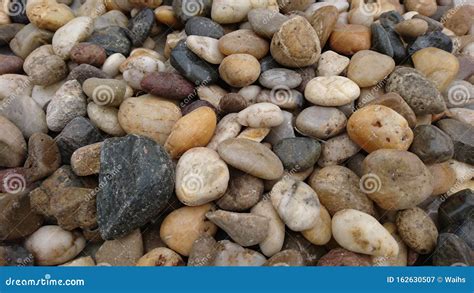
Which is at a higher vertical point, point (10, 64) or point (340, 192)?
point (340, 192)

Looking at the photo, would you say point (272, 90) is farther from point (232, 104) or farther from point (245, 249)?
point (245, 249)

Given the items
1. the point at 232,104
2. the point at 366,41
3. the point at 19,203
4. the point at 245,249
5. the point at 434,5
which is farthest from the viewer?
the point at 434,5

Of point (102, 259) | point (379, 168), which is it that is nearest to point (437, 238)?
point (379, 168)

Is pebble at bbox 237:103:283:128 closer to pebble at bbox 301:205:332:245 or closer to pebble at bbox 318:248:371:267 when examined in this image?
pebble at bbox 301:205:332:245

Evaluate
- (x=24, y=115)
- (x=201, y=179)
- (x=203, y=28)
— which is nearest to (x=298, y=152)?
(x=201, y=179)

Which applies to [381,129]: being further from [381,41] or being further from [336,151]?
[381,41]

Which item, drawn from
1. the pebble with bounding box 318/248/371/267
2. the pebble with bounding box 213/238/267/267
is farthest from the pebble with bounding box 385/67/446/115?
the pebble with bounding box 213/238/267/267

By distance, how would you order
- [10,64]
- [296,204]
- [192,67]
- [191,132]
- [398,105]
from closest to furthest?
[296,204], [191,132], [398,105], [192,67], [10,64]

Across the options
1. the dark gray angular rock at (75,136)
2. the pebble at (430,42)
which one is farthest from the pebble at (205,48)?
the pebble at (430,42)
